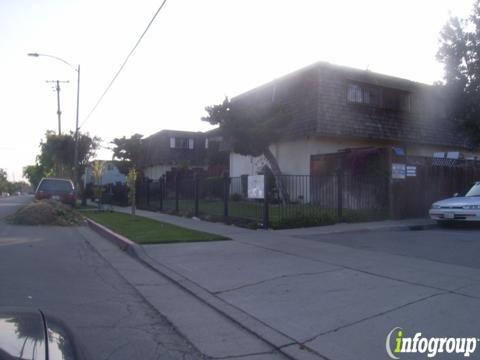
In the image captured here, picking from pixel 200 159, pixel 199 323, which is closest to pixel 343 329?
pixel 199 323

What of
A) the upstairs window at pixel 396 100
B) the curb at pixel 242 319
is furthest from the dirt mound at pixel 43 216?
the upstairs window at pixel 396 100

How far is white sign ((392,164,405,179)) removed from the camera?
14570 mm

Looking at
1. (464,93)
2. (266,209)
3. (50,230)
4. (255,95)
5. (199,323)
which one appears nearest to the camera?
(199,323)

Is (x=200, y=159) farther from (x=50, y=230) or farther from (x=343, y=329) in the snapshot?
(x=343, y=329)

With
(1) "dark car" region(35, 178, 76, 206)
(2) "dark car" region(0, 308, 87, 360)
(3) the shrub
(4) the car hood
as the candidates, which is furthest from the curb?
(1) "dark car" region(35, 178, 76, 206)

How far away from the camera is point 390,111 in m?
20.4

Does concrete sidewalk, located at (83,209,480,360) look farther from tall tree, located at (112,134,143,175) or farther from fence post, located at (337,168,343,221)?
tall tree, located at (112,134,143,175)

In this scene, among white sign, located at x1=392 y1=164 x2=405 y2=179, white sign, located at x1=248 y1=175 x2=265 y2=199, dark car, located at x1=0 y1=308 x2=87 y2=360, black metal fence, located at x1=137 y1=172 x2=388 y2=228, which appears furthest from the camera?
white sign, located at x1=392 y1=164 x2=405 y2=179

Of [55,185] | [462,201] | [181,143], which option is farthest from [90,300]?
[181,143]

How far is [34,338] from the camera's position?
242 centimetres

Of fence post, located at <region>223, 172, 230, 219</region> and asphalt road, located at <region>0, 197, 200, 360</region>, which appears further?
fence post, located at <region>223, 172, 230, 219</region>

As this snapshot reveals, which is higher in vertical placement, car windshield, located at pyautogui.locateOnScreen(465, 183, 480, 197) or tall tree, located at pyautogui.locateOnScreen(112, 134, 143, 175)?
tall tree, located at pyautogui.locateOnScreen(112, 134, 143, 175)

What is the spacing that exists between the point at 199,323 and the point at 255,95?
59.5 ft

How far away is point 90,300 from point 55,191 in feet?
52.9
